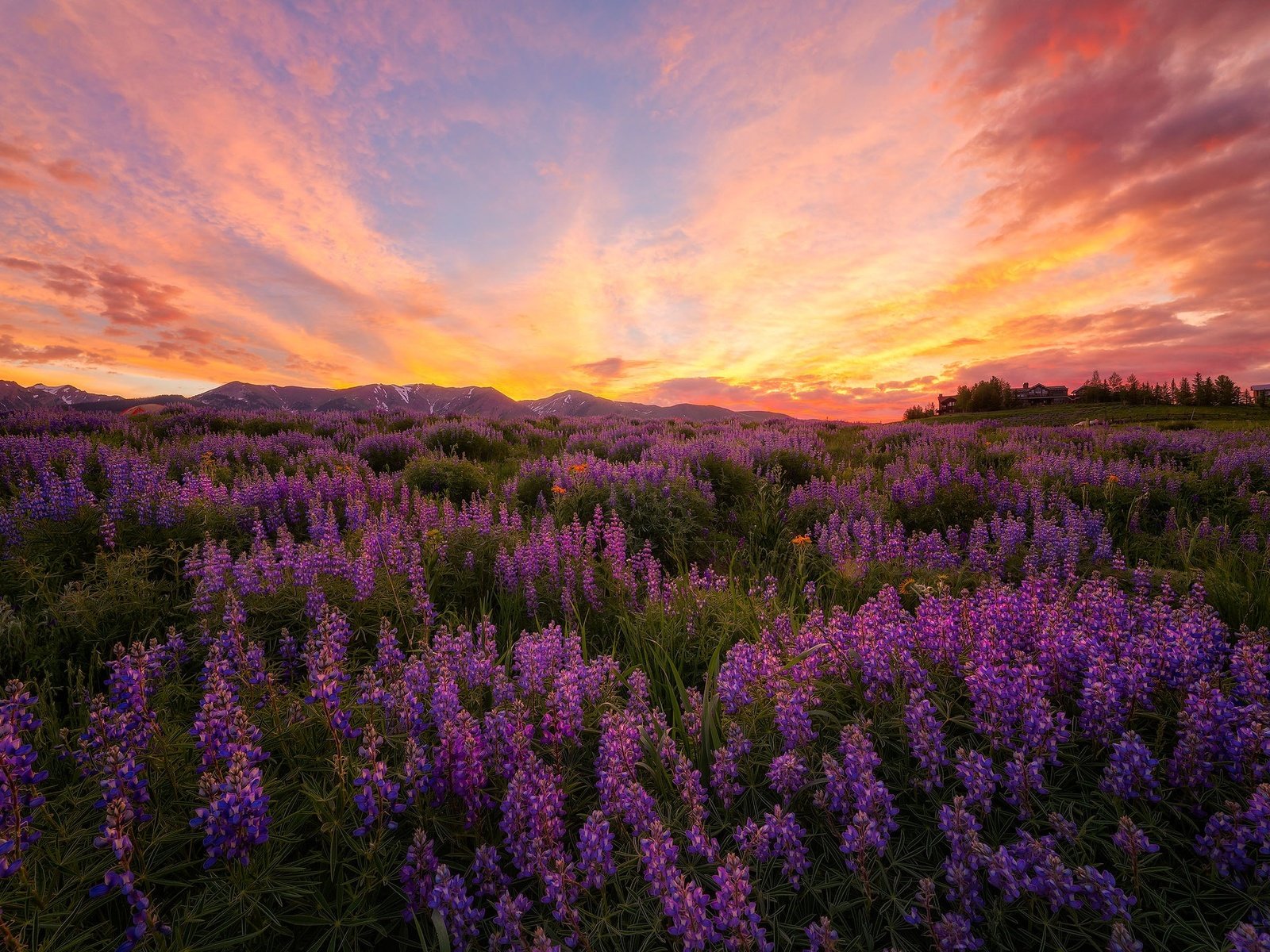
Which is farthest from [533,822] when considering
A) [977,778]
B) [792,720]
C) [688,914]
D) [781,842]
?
[977,778]

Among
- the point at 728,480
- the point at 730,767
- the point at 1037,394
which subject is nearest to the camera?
the point at 730,767

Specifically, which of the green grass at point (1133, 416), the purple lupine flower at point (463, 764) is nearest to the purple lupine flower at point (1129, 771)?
the purple lupine flower at point (463, 764)

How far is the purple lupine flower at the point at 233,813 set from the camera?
6.07ft

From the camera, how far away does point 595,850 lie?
75.8 inches

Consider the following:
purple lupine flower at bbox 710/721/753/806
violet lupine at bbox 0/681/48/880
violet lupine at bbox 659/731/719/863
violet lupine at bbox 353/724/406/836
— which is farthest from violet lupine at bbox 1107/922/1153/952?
violet lupine at bbox 0/681/48/880

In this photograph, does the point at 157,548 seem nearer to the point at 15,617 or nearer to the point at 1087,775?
the point at 15,617

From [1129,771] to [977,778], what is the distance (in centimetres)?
57

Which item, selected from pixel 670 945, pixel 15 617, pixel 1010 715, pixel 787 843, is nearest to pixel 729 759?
pixel 787 843

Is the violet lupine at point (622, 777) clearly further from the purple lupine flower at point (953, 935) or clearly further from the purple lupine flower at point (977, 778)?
the purple lupine flower at point (977, 778)

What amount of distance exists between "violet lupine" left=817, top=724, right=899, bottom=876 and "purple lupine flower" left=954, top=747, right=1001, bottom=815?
28 centimetres

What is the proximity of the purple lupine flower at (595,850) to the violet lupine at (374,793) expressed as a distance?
704 mm

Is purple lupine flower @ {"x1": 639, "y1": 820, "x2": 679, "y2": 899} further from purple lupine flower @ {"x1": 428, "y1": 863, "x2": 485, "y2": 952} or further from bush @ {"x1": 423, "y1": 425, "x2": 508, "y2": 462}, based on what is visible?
bush @ {"x1": 423, "y1": 425, "x2": 508, "y2": 462}

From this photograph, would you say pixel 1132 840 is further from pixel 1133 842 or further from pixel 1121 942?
pixel 1121 942

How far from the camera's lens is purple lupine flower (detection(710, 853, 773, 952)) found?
1.59 meters
